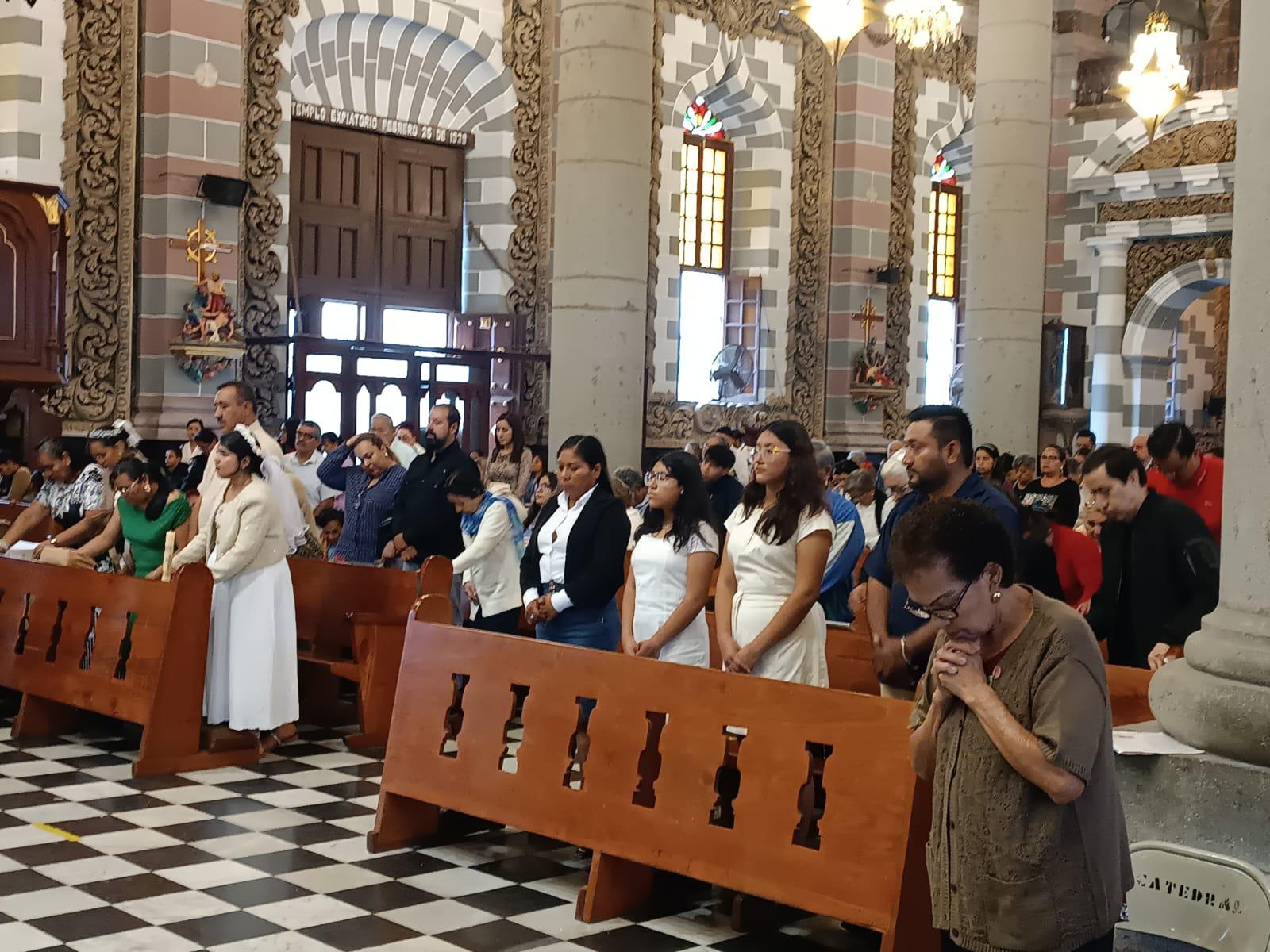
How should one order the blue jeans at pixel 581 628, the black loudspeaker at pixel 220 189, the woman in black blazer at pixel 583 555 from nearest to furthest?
the woman in black blazer at pixel 583 555, the blue jeans at pixel 581 628, the black loudspeaker at pixel 220 189

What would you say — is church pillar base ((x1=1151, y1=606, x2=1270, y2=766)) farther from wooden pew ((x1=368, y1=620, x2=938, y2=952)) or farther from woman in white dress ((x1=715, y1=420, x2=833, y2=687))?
woman in white dress ((x1=715, y1=420, x2=833, y2=687))

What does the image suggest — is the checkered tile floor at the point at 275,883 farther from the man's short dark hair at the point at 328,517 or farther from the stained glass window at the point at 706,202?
the stained glass window at the point at 706,202

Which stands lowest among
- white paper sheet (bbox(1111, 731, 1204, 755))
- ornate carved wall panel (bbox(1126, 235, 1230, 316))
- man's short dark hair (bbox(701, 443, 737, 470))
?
white paper sheet (bbox(1111, 731, 1204, 755))

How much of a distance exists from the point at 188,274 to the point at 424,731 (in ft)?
32.8

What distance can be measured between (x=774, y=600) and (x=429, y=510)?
11.8 feet

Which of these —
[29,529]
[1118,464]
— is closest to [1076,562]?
[1118,464]

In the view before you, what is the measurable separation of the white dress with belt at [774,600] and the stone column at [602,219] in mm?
4681

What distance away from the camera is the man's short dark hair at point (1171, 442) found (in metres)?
7.65

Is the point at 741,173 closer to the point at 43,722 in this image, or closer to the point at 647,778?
the point at 43,722

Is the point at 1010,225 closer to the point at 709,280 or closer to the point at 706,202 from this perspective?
the point at 709,280

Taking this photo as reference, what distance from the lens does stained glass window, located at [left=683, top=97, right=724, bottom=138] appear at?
20375mm

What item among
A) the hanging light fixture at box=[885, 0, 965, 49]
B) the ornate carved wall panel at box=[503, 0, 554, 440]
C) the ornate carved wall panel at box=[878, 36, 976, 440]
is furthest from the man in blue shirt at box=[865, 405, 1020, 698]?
the ornate carved wall panel at box=[878, 36, 976, 440]

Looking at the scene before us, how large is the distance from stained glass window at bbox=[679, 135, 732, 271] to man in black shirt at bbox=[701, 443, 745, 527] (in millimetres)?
11911

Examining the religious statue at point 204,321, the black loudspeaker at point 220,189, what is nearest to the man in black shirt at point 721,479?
the religious statue at point 204,321
